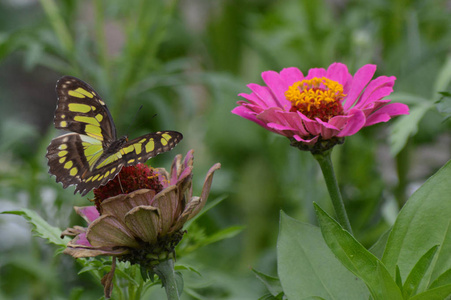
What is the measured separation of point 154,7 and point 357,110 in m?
0.80

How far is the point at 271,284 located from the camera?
0.41m

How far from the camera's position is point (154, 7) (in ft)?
3.67

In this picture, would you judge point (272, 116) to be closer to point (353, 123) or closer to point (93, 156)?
point (353, 123)

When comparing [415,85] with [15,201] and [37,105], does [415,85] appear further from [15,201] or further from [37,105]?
[37,105]

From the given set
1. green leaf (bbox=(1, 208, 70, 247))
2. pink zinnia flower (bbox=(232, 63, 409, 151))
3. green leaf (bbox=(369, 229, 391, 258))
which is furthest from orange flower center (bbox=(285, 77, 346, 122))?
green leaf (bbox=(1, 208, 70, 247))

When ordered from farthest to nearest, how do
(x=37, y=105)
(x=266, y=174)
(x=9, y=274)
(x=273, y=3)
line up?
(x=37, y=105) < (x=273, y=3) < (x=266, y=174) < (x=9, y=274)

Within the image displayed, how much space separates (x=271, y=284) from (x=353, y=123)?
13 centimetres

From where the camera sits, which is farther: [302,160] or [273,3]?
[273,3]

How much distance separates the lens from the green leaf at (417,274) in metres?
0.34

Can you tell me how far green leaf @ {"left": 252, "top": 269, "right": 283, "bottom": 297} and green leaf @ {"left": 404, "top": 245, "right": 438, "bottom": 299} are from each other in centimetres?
9

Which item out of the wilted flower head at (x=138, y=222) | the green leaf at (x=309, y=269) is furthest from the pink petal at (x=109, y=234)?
the green leaf at (x=309, y=269)

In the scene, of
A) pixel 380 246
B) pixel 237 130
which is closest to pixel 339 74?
pixel 380 246

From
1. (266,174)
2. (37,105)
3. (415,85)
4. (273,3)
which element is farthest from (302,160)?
(37,105)

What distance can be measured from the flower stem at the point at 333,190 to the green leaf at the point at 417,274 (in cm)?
7
